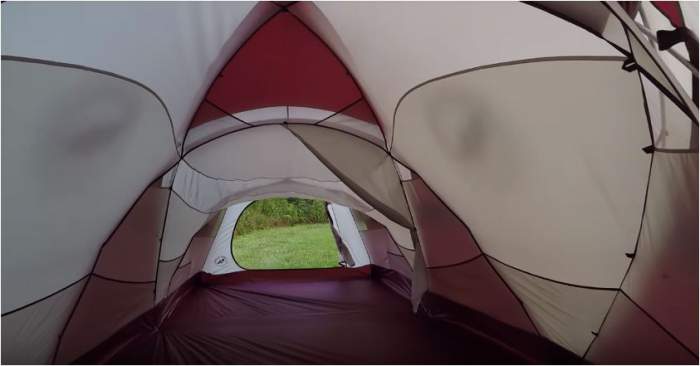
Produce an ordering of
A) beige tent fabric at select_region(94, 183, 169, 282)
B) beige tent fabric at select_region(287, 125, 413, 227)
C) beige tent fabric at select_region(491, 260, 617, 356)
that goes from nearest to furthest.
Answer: beige tent fabric at select_region(491, 260, 617, 356)
beige tent fabric at select_region(94, 183, 169, 282)
beige tent fabric at select_region(287, 125, 413, 227)

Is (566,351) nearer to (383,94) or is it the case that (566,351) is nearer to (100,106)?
(383,94)

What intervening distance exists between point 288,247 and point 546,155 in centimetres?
490

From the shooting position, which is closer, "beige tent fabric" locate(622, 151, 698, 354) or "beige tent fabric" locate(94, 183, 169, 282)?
"beige tent fabric" locate(622, 151, 698, 354)

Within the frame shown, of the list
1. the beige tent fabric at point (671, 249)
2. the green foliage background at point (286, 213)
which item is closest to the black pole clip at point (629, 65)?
the beige tent fabric at point (671, 249)

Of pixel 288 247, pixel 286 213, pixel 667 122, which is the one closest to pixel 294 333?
pixel 667 122

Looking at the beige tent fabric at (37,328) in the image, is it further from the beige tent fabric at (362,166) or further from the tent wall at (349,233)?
the tent wall at (349,233)

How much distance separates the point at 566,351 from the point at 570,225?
588 mm

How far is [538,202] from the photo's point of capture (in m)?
1.43

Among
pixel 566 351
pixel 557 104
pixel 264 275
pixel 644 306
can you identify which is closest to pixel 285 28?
pixel 557 104

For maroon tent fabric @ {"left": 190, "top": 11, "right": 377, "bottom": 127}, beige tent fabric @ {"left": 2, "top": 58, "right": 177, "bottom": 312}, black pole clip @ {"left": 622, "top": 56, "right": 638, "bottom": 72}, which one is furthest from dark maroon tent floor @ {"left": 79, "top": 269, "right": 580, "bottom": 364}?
black pole clip @ {"left": 622, "top": 56, "right": 638, "bottom": 72}

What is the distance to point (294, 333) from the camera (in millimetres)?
Answer: 2189

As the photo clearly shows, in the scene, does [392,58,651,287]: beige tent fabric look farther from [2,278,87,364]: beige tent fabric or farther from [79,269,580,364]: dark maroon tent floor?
[2,278,87,364]: beige tent fabric

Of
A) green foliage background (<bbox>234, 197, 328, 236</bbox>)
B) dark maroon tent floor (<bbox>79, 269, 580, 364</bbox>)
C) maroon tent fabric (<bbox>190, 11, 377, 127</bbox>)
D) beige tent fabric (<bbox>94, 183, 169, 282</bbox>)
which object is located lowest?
green foliage background (<bbox>234, 197, 328, 236</bbox>)

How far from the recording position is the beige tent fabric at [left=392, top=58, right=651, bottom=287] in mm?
1181
